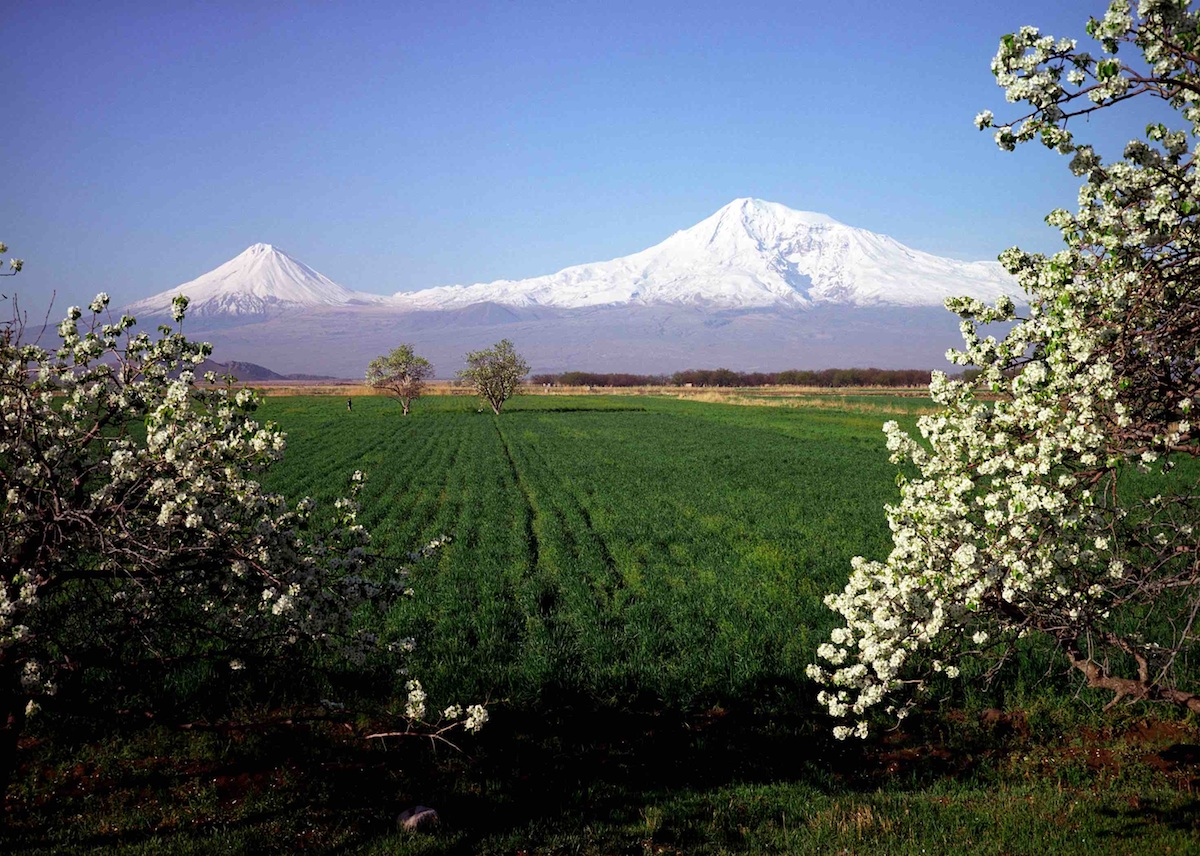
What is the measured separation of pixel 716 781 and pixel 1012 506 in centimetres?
504

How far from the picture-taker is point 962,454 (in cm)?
730

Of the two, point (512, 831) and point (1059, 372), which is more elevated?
point (1059, 372)

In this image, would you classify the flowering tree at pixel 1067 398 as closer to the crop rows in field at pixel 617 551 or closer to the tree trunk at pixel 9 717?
the crop rows in field at pixel 617 551

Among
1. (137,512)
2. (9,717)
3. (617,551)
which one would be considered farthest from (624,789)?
(617,551)

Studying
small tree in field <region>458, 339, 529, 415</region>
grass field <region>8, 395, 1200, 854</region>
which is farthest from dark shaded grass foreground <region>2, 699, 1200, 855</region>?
small tree in field <region>458, 339, 529, 415</region>

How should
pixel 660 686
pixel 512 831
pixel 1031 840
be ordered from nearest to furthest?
1. pixel 1031 840
2. pixel 512 831
3. pixel 660 686

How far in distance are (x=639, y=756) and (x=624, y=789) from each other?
2.84 ft

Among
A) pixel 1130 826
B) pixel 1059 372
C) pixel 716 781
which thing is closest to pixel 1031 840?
pixel 1130 826

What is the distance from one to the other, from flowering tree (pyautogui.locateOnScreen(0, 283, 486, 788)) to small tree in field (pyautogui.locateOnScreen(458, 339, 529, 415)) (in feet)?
252

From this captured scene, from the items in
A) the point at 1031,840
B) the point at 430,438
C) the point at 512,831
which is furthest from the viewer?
the point at 430,438

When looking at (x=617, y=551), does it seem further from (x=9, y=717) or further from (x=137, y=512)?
(x=9, y=717)

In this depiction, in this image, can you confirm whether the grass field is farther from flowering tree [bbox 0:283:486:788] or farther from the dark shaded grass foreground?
flowering tree [bbox 0:283:486:788]

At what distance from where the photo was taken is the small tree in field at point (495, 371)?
84188 millimetres

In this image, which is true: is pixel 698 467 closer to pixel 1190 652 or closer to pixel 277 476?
pixel 277 476
